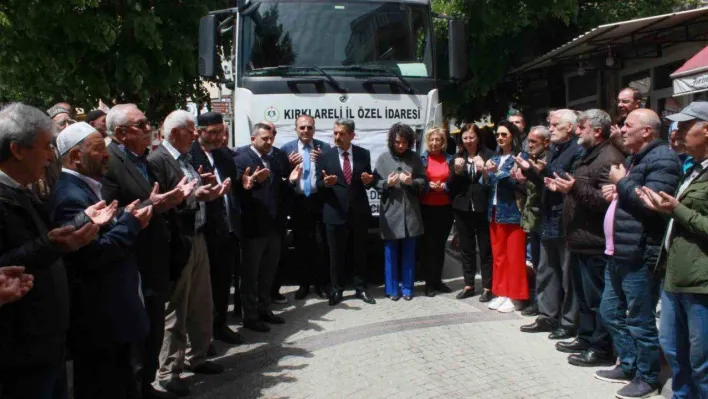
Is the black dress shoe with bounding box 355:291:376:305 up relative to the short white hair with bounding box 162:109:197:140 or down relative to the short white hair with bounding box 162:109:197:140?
down

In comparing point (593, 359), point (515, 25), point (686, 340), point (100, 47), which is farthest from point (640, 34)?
point (100, 47)

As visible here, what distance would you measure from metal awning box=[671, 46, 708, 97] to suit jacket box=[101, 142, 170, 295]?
5.90 meters

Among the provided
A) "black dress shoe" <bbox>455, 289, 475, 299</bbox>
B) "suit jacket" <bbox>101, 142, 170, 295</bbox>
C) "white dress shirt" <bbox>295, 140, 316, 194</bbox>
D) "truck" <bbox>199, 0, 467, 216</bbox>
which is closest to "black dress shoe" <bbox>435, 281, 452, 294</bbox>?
"black dress shoe" <bbox>455, 289, 475, 299</bbox>

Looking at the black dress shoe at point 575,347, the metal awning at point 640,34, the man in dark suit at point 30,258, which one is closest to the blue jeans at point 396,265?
the black dress shoe at point 575,347

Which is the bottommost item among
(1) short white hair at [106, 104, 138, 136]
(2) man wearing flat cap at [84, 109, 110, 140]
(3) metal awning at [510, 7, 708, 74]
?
(1) short white hair at [106, 104, 138, 136]

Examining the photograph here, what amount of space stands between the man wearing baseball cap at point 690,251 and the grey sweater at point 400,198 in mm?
3718

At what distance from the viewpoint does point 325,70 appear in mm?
8383

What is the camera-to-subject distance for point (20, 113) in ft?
10.3

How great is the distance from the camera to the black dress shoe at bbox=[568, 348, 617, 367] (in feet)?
18.3

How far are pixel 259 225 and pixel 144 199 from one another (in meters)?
2.40

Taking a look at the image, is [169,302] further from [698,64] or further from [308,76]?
[698,64]

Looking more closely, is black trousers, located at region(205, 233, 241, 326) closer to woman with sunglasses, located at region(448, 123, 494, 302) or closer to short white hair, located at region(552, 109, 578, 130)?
woman with sunglasses, located at region(448, 123, 494, 302)

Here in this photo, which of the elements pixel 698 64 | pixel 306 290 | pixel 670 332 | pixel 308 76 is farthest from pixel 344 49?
pixel 670 332

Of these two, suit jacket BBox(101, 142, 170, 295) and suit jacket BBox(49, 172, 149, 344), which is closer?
suit jacket BBox(49, 172, 149, 344)
